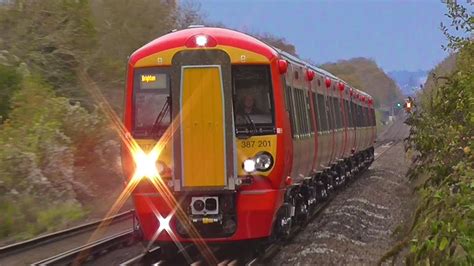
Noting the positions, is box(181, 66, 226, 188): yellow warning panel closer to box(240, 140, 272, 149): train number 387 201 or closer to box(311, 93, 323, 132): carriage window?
box(240, 140, 272, 149): train number 387 201

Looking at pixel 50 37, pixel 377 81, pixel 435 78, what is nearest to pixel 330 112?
pixel 435 78

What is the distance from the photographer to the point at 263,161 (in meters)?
10.4

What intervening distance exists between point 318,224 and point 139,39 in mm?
21410

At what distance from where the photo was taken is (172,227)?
10.5m

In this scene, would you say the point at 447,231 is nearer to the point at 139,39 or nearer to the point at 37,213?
the point at 37,213

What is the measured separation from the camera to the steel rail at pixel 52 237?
12961 millimetres

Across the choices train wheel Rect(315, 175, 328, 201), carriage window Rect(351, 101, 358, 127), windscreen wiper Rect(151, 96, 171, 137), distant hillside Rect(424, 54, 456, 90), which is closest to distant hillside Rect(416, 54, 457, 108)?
distant hillside Rect(424, 54, 456, 90)

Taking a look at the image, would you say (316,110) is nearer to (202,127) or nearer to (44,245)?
(202,127)

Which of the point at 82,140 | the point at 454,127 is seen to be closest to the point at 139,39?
the point at 82,140

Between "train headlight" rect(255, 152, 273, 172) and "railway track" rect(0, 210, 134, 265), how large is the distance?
3192 mm

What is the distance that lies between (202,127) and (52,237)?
5.56m

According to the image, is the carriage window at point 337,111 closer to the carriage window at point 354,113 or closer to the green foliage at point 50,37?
the carriage window at point 354,113

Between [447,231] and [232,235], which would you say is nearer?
[447,231]

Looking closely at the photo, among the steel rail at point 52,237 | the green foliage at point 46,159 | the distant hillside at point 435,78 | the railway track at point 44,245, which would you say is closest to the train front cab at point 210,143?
the railway track at point 44,245
